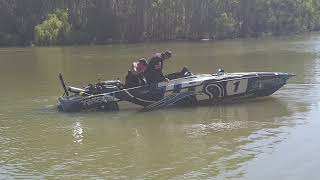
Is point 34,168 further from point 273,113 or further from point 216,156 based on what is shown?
point 273,113

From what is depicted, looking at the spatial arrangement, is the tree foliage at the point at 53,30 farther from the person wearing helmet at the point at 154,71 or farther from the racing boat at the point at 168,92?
the person wearing helmet at the point at 154,71

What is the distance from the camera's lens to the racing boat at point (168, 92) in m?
16.6


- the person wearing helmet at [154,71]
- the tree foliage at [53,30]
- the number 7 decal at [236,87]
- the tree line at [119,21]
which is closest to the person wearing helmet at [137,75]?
the person wearing helmet at [154,71]

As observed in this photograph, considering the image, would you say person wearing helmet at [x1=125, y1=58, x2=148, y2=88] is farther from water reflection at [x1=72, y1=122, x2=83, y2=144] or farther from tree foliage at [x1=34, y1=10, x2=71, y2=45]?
tree foliage at [x1=34, y1=10, x2=71, y2=45]

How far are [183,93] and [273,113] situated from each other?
2.73 m

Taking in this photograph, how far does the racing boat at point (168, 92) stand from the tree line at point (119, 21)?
183 ft

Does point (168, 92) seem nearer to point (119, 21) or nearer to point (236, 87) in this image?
point (236, 87)

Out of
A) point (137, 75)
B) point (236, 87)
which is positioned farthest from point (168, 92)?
point (236, 87)

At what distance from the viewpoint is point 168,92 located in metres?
16.7

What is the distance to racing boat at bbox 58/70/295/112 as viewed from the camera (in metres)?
16.6

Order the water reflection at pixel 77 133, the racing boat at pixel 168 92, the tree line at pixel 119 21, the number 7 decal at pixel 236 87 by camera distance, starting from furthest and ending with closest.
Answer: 1. the tree line at pixel 119 21
2. the number 7 decal at pixel 236 87
3. the racing boat at pixel 168 92
4. the water reflection at pixel 77 133

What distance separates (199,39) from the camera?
81.0 m

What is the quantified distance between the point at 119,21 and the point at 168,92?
65.0 meters

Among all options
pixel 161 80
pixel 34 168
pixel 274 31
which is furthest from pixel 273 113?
pixel 274 31
